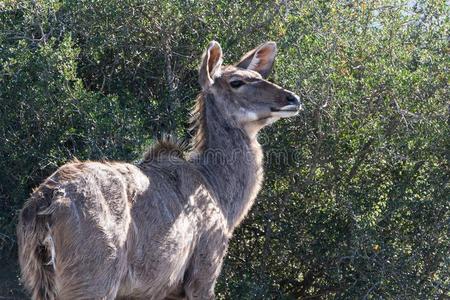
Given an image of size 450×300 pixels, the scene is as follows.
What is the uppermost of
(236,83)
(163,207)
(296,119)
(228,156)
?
(236,83)

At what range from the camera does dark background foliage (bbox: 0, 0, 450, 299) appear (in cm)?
781

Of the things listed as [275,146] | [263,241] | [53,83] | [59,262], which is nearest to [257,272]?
[263,241]

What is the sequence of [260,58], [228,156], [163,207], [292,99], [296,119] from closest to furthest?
1. [163,207]
2. [292,99]
3. [228,156]
4. [260,58]
5. [296,119]

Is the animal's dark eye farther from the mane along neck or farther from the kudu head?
the mane along neck

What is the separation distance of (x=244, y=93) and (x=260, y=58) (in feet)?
1.73

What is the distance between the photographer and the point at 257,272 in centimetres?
846

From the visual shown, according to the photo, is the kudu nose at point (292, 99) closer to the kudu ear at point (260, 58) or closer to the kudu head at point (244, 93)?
the kudu head at point (244, 93)

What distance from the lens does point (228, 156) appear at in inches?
300

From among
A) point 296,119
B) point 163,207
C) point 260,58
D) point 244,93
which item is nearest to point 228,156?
point 244,93

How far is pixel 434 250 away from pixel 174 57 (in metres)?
3.35

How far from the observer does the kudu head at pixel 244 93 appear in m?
7.49

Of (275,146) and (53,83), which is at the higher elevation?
(53,83)

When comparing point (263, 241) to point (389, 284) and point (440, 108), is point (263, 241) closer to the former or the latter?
point (389, 284)

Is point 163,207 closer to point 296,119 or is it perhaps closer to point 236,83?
point 236,83
